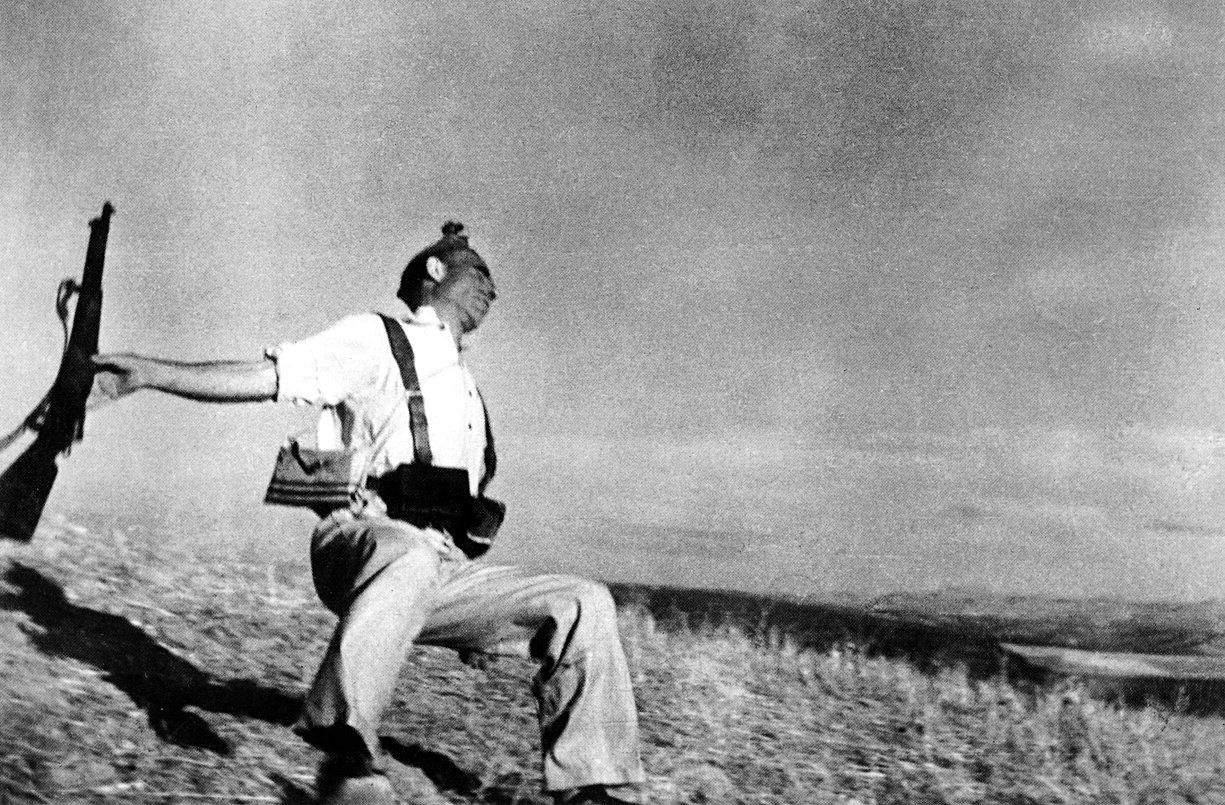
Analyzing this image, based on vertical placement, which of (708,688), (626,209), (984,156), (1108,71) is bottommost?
(708,688)

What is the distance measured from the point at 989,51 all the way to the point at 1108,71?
0.36 metres

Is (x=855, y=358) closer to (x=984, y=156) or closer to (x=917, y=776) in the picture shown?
(x=984, y=156)

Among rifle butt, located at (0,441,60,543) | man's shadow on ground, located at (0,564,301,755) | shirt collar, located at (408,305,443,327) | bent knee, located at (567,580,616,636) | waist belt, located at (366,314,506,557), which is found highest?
shirt collar, located at (408,305,443,327)

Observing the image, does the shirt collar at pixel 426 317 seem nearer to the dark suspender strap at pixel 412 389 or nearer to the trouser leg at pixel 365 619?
the dark suspender strap at pixel 412 389

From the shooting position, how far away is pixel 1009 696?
4.22m

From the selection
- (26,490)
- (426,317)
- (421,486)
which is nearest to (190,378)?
(421,486)

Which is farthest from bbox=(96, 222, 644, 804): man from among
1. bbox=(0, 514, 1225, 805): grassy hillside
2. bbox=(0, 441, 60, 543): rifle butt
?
bbox=(0, 441, 60, 543): rifle butt

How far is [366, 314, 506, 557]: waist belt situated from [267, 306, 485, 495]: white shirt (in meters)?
0.02

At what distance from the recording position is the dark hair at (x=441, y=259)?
139 inches

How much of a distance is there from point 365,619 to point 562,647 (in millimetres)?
428

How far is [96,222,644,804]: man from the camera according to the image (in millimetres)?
2832

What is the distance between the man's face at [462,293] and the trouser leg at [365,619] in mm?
629

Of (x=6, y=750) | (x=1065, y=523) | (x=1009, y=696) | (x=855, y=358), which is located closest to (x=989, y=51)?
(x=855, y=358)

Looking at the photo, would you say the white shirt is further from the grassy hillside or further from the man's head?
the grassy hillside
